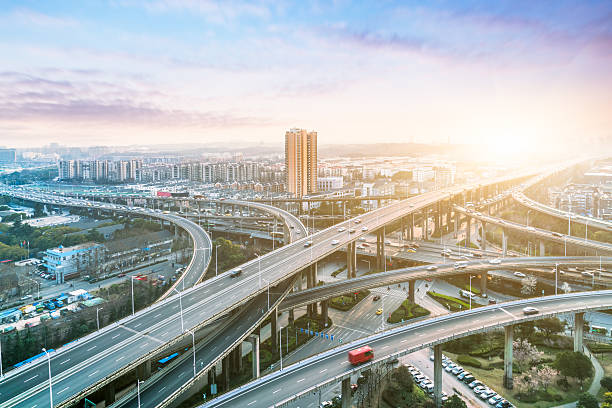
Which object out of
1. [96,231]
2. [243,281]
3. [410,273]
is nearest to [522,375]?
[410,273]

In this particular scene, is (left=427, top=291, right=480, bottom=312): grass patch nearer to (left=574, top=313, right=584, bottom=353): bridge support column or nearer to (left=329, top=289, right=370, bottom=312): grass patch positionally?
(left=329, top=289, right=370, bottom=312): grass patch

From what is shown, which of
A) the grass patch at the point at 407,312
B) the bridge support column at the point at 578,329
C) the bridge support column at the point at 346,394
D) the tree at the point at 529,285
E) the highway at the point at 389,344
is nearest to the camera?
the highway at the point at 389,344

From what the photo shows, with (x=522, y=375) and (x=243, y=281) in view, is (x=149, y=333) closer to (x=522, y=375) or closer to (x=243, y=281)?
(x=243, y=281)

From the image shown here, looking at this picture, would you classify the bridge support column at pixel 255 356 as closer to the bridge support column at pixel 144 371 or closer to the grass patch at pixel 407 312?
the bridge support column at pixel 144 371

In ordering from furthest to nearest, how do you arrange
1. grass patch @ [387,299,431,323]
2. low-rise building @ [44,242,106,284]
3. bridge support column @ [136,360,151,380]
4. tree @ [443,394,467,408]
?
1. low-rise building @ [44,242,106,284]
2. grass patch @ [387,299,431,323]
3. bridge support column @ [136,360,151,380]
4. tree @ [443,394,467,408]

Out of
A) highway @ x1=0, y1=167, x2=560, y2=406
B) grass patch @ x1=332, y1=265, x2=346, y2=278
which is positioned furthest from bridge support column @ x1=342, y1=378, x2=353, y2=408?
grass patch @ x1=332, y1=265, x2=346, y2=278

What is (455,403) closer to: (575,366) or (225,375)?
(575,366)

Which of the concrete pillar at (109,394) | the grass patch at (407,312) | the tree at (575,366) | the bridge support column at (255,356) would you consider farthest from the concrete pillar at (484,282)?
the concrete pillar at (109,394)
